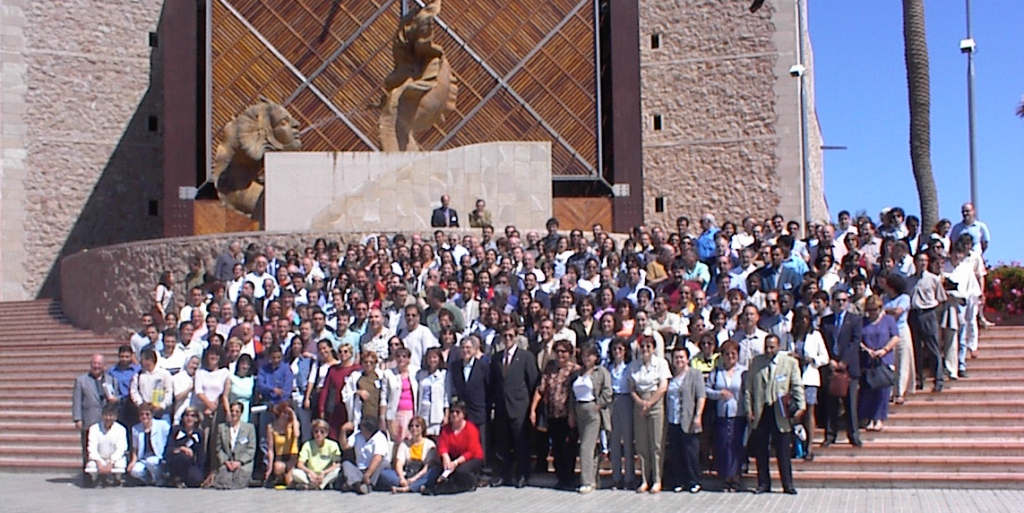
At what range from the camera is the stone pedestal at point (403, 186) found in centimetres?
1778

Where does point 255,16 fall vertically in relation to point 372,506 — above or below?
above

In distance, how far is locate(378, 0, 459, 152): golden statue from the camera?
18469 mm

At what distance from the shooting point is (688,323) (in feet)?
34.8

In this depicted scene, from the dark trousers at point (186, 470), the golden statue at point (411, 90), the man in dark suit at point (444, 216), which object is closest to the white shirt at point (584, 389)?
the dark trousers at point (186, 470)

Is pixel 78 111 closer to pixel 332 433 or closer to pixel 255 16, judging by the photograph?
pixel 255 16

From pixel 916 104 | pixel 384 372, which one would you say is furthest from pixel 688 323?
pixel 916 104

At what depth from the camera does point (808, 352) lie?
32.2 feet

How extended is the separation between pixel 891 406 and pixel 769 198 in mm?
15973

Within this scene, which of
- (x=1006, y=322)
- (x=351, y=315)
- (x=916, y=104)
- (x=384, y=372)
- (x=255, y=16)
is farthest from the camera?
(x=255, y=16)

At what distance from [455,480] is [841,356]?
3388 millimetres

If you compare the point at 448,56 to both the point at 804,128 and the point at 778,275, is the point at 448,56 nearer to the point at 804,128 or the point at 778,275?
the point at 804,128

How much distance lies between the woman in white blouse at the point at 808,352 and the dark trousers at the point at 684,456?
95 centimetres

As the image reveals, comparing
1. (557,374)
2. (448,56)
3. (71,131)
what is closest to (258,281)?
(557,374)

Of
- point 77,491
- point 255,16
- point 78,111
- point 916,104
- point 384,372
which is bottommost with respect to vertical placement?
point 77,491
